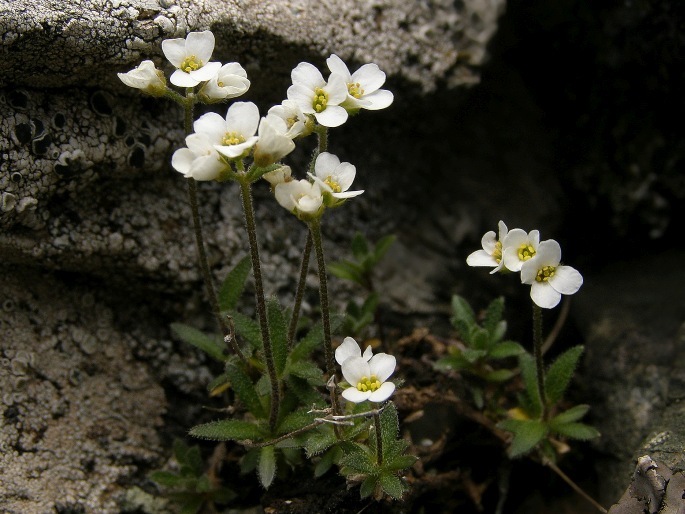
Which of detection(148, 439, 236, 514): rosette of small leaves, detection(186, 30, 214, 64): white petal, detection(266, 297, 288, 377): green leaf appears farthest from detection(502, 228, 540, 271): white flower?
detection(148, 439, 236, 514): rosette of small leaves

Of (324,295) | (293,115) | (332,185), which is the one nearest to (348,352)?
(324,295)

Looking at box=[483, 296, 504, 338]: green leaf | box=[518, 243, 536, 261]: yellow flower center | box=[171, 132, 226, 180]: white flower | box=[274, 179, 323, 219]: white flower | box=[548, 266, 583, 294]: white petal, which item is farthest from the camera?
box=[483, 296, 504, 338]: green leaf

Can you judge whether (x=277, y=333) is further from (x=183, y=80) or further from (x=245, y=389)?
(x=183, y=80)

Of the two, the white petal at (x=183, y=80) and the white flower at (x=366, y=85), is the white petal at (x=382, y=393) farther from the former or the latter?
the white petal at (x=183, y=80)

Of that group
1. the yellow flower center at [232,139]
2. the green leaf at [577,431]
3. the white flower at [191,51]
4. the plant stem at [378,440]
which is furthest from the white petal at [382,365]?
the white flower at [191,51]

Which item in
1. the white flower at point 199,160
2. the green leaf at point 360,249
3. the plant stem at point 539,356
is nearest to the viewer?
the white flower at point 199,160

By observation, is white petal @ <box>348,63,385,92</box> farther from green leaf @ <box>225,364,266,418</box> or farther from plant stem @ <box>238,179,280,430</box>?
green leaf @ <box>225,364,266,418</box>
